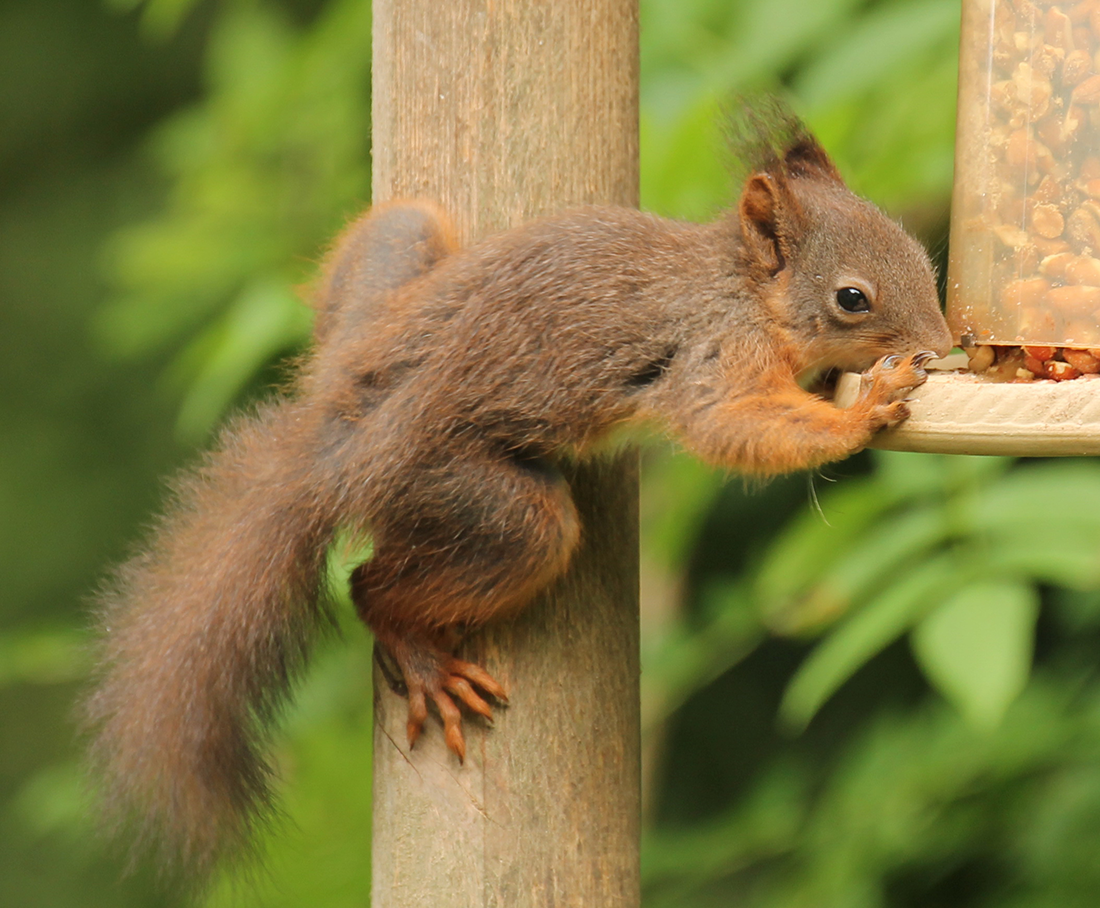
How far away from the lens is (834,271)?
54.4 inches

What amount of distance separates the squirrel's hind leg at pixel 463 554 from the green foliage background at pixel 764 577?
19 cm

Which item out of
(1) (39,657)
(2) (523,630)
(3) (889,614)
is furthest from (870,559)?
(1) (39,657)

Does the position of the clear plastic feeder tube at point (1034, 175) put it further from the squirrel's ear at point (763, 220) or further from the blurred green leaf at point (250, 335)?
the blurred green leaf at point (250, 335)


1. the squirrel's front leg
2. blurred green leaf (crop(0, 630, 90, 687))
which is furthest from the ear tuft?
blurred green leaf (crop(0, 630, 90, 687))

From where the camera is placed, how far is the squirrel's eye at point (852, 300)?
4.46 feet

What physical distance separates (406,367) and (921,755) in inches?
41.0

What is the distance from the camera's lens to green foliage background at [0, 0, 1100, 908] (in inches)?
57.9

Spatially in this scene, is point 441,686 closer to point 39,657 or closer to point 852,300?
point 852,300

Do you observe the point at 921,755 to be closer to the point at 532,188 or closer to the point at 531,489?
the point at 531,489

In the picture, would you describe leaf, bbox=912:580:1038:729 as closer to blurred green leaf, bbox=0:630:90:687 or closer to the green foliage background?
the green foliage background

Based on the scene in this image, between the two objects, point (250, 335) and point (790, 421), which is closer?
point (790, 421)

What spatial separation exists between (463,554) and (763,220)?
0.47 m

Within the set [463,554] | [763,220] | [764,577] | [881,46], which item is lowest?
[764,577]

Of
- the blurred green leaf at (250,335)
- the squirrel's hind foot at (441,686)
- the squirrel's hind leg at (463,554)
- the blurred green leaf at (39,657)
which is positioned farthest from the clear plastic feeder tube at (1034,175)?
the blurred green leaf at (39,657)
